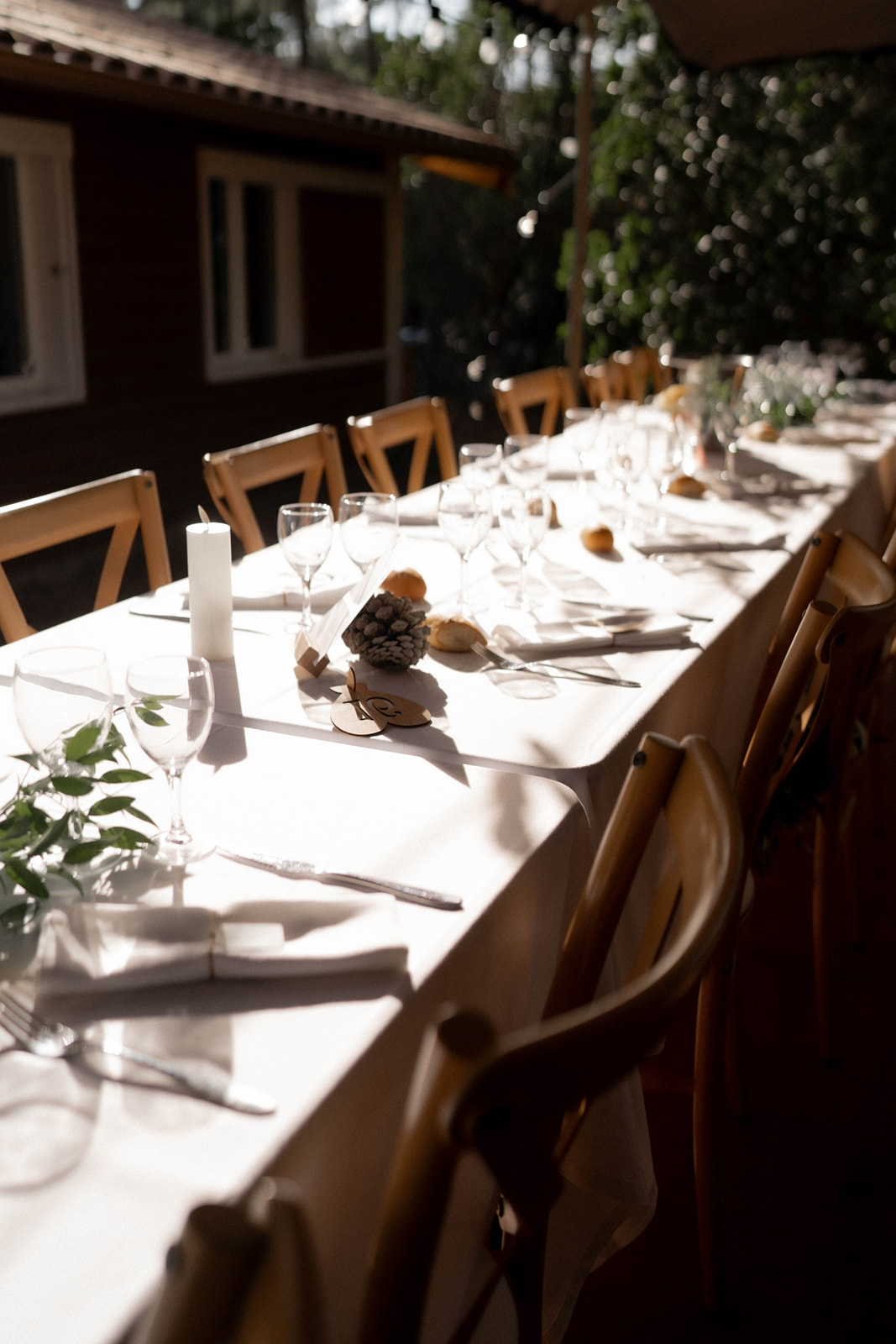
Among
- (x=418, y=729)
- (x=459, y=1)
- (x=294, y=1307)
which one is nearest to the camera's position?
(x=294, y=1307)

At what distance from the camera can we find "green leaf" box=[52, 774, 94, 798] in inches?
39.5

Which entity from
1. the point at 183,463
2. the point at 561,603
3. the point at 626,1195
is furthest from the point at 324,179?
the point at 626,1195

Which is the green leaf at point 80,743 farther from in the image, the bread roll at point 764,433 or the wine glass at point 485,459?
the bread roll at point 764,433

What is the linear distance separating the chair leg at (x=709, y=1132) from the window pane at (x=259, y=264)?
6848mm

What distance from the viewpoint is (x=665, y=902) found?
1.11 meters

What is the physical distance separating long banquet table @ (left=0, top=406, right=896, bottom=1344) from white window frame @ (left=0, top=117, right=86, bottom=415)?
13.7 ft

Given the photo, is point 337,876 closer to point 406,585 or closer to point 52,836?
point 52,836

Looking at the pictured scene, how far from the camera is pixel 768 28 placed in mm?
5297

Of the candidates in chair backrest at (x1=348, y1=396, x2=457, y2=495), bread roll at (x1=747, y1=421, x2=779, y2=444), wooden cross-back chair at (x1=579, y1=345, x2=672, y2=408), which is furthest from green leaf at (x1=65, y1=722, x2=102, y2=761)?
wooden cross-back chair at (x1=579, y1=345, x2=672, y2=408)

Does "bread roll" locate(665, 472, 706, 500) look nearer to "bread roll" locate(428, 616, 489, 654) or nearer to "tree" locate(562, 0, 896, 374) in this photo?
"bread roll" locate(428, 616, 489, 654)

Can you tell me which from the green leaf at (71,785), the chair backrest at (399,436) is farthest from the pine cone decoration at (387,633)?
the chair backrest at (399,436)

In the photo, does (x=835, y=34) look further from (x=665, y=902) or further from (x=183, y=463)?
(x=665, y=902)

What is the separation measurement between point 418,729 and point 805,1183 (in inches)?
42.6

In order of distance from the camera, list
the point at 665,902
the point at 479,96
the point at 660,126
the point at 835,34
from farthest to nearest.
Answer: the point at 479,96 → the point at 660,126 → the point at 835,34 → the point at 665,902
